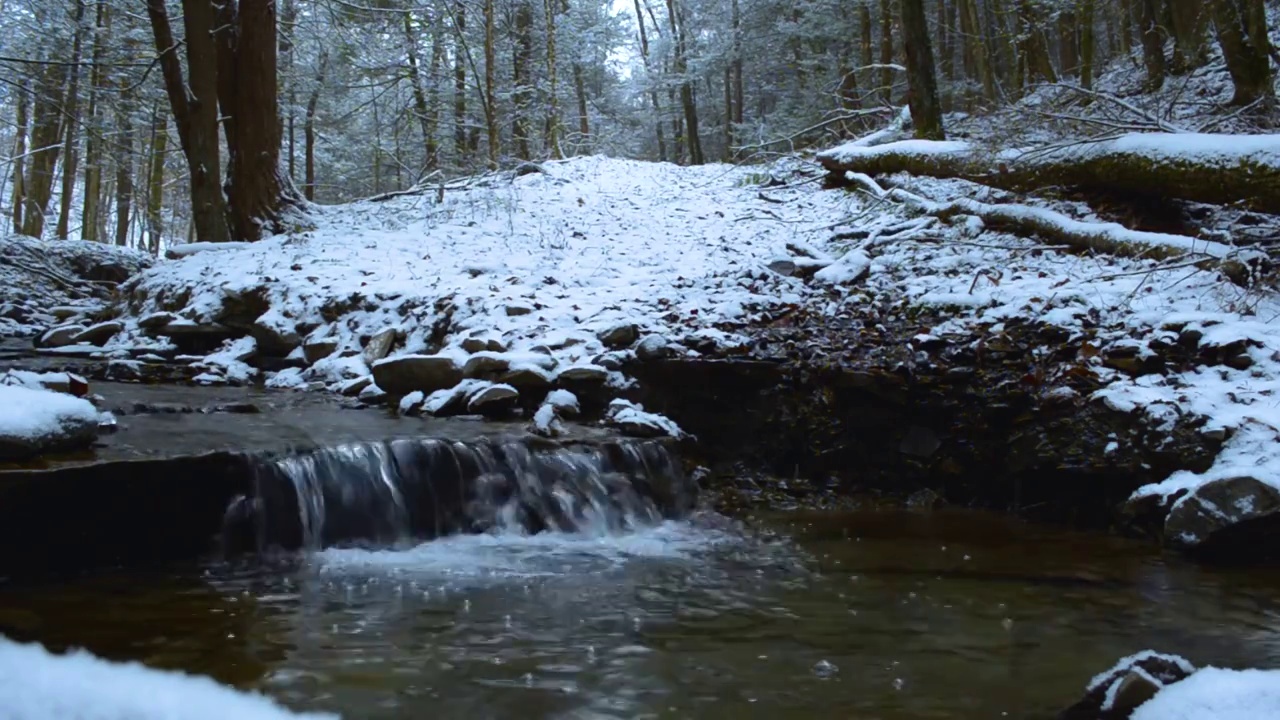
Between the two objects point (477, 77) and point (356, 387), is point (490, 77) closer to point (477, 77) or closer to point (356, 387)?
point (477, 77)

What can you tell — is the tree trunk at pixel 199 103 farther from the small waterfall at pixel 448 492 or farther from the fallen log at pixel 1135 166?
the fallen log at pixel 1135 166

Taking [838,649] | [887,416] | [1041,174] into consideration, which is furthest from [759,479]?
[1041,174]

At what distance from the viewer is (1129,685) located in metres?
2.66

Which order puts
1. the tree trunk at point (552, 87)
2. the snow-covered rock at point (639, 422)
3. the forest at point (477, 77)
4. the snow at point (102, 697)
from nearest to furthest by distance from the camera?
the snow at point (102, 697) → the snow-covered rock at point (639, 422) → the forest at point (477, 77) → the tree trunk at point (552, 87)

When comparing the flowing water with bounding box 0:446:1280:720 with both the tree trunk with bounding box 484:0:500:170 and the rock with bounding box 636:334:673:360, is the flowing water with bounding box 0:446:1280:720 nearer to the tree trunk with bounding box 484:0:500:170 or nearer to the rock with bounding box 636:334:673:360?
the rock with bounding box 636:334:673:360

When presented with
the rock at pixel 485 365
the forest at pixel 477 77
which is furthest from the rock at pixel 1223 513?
the rock at pixel 485 365

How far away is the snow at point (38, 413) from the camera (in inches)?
174

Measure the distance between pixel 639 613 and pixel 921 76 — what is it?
8.96 m

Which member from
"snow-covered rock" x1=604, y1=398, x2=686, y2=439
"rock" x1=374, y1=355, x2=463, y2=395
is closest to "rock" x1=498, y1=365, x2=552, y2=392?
"rock" x1=374, y1=355, x2=463, y2=395

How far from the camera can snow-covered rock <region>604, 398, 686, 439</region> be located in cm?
700

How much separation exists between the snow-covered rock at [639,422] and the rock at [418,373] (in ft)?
5.73

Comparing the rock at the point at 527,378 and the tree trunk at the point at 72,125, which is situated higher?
the tree trunk at the point at 72,125

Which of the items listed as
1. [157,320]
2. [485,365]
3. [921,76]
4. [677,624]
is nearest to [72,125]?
[157,320]

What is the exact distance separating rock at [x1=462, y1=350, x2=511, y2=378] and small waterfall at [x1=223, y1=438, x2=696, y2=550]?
62.5 inches
